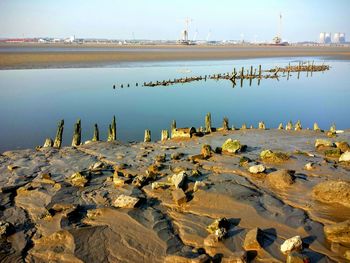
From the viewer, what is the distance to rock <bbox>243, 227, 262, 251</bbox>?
7.59 m

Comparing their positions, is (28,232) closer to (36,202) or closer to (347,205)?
(36,202)

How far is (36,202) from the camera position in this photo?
1052cm

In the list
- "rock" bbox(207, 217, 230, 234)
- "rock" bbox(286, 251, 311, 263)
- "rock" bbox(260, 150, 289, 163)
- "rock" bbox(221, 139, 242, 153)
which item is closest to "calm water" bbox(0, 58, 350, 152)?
"rock" bbox(221, 139, 242, 153)

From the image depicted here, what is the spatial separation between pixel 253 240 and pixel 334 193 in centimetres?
353

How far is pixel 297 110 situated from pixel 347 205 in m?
22.8

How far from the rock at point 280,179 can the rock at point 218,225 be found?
3.19 m

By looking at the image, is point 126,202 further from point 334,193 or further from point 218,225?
point 334,193

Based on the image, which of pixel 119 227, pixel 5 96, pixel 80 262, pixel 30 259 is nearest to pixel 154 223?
pixel 119 227

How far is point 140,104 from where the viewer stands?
31.8 m

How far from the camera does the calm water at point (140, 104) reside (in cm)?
2367

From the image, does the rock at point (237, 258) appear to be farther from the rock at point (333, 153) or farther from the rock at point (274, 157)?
the rock at point (333, 153)

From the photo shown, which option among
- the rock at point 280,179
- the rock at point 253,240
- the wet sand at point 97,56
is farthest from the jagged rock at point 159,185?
the wet sand at point 97,56

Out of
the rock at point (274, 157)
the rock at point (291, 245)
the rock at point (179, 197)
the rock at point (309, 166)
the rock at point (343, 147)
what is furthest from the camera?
the rock at point (343, 147)

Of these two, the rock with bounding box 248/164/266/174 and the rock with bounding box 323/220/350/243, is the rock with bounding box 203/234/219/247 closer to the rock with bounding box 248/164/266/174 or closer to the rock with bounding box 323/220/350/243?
the rock with bounding box 323/220/350/243
